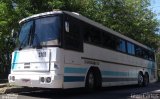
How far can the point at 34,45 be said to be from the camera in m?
13.2

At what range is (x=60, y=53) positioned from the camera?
12625 mm

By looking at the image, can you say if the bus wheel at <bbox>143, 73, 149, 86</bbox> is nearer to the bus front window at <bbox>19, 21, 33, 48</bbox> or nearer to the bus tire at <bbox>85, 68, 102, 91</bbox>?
the bus tire at <bbox>85, 68, 102, 91</bbox>

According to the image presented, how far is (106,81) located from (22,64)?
5081mm

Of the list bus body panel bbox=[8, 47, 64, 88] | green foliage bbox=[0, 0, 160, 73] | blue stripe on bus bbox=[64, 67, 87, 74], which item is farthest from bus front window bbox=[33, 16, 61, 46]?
green foliage bbox=[0, 0, 160, 73]

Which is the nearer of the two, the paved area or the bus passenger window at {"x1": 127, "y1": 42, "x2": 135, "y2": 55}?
the paved area

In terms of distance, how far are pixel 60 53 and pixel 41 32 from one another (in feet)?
4.06

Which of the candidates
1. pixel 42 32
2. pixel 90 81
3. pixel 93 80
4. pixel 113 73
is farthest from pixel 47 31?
pixel 113 73

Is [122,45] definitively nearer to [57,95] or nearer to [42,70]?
[57,95]

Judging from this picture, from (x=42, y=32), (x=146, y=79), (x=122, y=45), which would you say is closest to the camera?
(x=42, y=32)

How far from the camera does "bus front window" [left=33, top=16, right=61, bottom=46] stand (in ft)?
42.2

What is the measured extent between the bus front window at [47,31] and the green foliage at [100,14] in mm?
5763

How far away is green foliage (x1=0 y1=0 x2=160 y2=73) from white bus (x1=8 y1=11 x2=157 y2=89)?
5.16 metres

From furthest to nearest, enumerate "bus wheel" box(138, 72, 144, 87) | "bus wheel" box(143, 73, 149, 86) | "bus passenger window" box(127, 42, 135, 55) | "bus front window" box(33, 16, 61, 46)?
"bus wheel" box(143, 73, 149, 86)
"bus wheel" box(138, 72, 144, 87)
"bus passenger window" box(127, 42, 135, 55)
"bus front window" box(33, 16, 61, 46)

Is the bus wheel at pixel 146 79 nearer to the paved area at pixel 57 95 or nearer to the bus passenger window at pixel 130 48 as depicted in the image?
the bus passenger window at pixel 130 48
